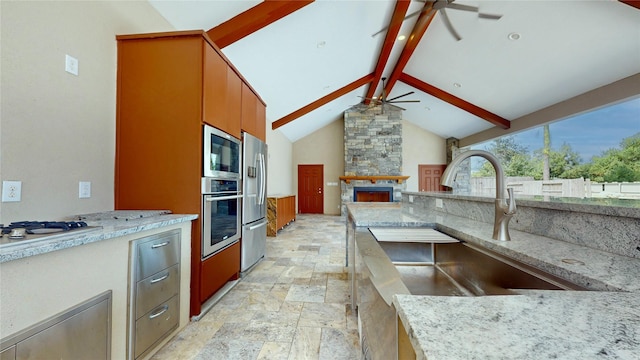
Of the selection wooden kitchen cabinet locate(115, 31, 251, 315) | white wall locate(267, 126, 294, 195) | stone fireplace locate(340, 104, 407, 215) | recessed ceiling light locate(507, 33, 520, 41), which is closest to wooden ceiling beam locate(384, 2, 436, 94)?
recessed ceiling light locate(507, 33, 520, 41)

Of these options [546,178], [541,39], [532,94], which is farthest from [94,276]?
[546,178]

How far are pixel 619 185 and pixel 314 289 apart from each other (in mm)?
6184

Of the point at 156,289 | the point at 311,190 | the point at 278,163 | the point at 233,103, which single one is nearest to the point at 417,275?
the point at 156,289

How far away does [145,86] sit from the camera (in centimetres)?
199

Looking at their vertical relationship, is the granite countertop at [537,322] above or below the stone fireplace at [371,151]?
below

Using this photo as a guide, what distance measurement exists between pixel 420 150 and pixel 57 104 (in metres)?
9.42

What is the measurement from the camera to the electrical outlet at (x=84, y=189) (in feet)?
5.66

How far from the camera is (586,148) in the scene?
5.33 meters

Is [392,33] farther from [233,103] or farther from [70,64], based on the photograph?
[70,64]

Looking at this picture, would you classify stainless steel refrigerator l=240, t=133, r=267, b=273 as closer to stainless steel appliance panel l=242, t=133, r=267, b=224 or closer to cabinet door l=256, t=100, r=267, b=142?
stainless steel appliance panel l=242, t=133, r=267, b=224

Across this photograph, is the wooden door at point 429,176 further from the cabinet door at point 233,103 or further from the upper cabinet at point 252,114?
the cabinet door at point 233,103

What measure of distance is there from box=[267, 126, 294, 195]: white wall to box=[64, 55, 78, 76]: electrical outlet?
4.52 meters

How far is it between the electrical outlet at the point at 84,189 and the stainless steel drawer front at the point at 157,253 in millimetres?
682

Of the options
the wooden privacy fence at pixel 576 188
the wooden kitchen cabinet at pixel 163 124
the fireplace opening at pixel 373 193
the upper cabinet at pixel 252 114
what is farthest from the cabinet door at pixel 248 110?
the fireplace opening at pixel 373 193
